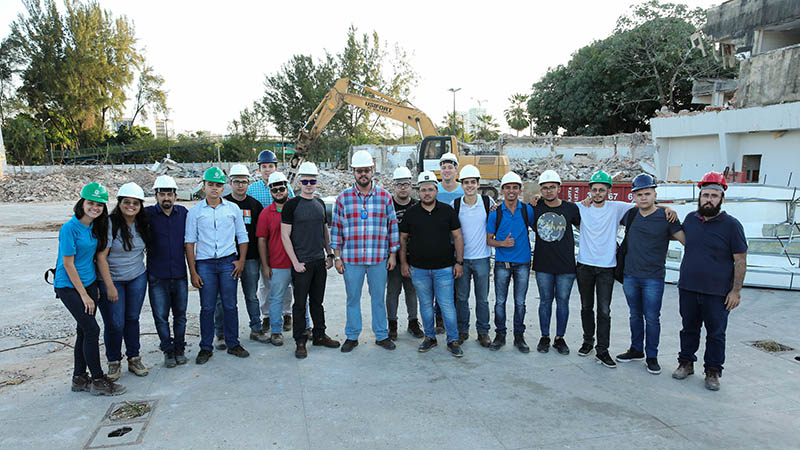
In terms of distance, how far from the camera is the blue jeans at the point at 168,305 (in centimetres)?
435

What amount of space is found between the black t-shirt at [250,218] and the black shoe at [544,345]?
10.2ft

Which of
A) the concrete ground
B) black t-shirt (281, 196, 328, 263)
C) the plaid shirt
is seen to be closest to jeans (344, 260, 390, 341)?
the plaid shirt

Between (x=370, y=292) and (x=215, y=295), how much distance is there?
153cm

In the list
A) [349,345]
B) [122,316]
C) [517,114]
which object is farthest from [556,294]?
[517,114]

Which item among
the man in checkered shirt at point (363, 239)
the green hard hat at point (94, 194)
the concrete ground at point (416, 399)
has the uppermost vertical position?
the green hard hat at point (94, 194)

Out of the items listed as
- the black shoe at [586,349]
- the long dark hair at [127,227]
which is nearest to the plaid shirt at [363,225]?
the long dark hair at [127,227]

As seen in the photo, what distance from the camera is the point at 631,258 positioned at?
4.39 m

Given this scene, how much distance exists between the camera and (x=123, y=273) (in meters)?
4.01

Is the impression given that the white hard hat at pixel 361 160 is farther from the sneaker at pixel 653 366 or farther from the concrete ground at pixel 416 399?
the sneaker at pixel 653 366

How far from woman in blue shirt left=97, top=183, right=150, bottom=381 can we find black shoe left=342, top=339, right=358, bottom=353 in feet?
6.05

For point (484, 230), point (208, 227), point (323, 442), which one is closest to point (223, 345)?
point (208, 227)

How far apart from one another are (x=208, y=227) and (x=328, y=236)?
3.90ft

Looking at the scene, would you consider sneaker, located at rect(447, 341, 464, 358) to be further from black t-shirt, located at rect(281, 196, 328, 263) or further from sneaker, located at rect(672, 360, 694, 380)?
sneaker, located at rect(672, 360, 694, 380)

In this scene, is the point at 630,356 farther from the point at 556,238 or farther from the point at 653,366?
the point at 556,238
